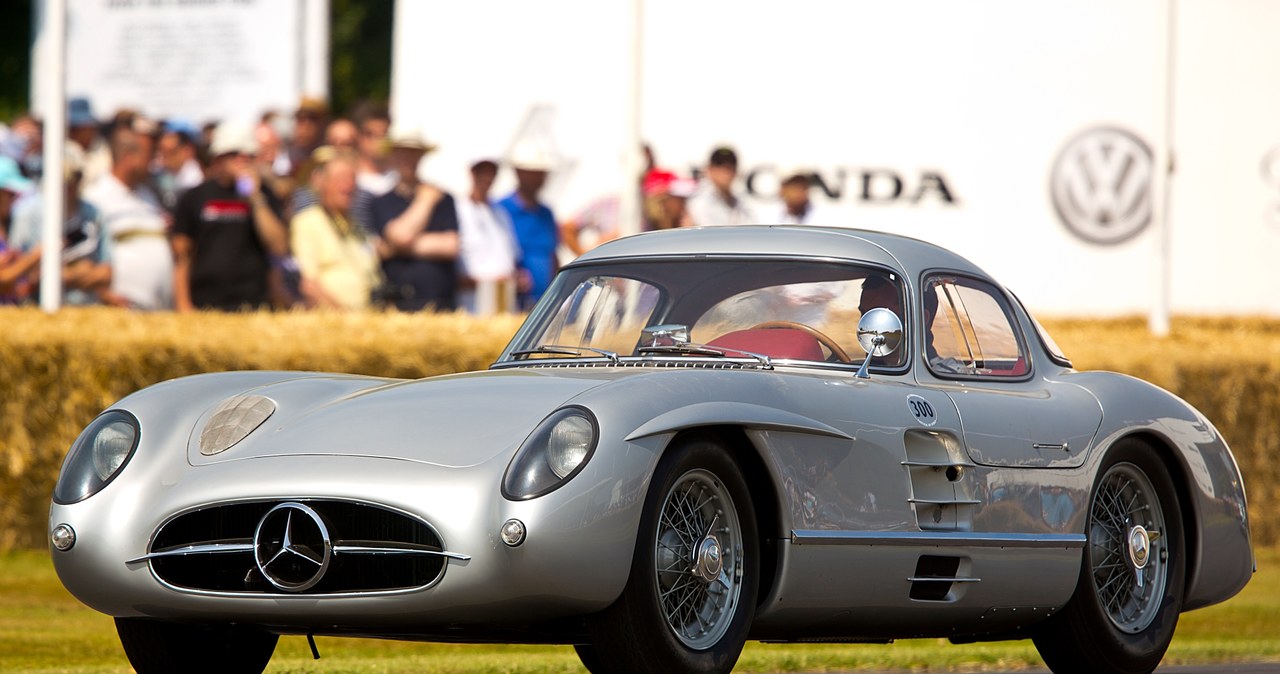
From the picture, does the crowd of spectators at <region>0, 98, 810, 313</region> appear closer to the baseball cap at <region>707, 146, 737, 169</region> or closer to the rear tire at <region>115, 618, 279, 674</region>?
the baseball cap at <region>707, 146, 737, 169</region>

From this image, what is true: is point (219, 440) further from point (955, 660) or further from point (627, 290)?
point (955, 660)

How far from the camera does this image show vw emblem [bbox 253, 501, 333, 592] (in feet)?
17.2

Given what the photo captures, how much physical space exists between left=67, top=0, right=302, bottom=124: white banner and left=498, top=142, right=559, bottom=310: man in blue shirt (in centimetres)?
472

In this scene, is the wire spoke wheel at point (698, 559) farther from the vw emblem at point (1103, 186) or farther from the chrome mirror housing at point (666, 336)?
the vw emblem at point (1103, 186)

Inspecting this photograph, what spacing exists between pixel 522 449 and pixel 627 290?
1.75 m

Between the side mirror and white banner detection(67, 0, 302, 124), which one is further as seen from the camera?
white banner detection(67, 0, 302, 124)

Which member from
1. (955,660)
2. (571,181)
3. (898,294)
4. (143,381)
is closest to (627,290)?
(898,294)

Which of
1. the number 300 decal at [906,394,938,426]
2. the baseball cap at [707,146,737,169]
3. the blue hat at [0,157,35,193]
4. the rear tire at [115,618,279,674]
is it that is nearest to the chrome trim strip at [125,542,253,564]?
the rear tire at [115,618,279,674]

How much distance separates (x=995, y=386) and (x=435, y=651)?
9.88 ft

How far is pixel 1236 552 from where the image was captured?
7.29 m

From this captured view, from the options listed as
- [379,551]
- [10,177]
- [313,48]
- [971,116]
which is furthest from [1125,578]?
[313,48]

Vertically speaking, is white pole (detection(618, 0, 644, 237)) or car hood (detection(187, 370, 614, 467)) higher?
white pole (detection(618, 0, 644, 237))

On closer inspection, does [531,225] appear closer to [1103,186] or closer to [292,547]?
[1103,186]

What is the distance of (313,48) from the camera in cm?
1950
